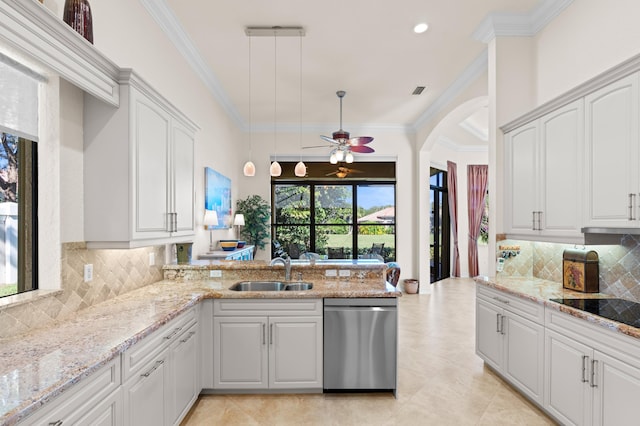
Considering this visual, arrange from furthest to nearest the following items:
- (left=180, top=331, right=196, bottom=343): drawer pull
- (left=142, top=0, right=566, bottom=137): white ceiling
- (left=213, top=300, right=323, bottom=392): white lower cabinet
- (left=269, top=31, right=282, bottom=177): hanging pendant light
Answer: (left=269, top=31, right=282, bottom=177): hanging pendant light, (left=142, top=0, right=566, bottom=137): white ceiling, (left=213, top=300, right=323, bottom=392): white lower cabinet, (left=180, top=331, right=196, bottom=343): drawer pull

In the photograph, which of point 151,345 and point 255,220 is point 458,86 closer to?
point 255,220

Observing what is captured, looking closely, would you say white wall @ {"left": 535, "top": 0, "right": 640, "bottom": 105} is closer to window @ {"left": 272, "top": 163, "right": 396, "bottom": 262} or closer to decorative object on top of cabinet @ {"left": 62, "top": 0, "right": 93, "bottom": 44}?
decorative object on top of cabinet @ {"left": 62, "top": 0, "right": 93, "bottom": 44}

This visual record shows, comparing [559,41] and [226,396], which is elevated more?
[559,41]

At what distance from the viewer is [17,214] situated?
6.27 ft

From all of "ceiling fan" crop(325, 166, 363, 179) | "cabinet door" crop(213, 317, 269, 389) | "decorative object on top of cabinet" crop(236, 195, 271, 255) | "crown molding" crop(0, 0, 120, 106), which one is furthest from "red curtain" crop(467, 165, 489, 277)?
"crown molding" crop(0, 0, 120, 106)

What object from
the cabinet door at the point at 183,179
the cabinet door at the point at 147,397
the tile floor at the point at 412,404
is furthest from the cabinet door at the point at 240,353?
the cabinet door at the point at 183,179

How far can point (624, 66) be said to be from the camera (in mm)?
2168

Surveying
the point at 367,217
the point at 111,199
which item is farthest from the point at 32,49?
the point at 367,217

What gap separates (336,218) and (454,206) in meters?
3.28

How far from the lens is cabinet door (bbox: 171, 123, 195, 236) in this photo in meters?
2.83

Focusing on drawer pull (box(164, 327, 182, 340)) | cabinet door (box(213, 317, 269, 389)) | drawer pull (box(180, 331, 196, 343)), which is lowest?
cabinet door (box(213, 317, 269, 389))

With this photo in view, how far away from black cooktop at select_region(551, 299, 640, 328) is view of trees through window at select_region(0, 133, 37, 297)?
334 cm

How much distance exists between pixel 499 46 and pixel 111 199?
385cm

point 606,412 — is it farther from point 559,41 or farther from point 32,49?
point 32,49
